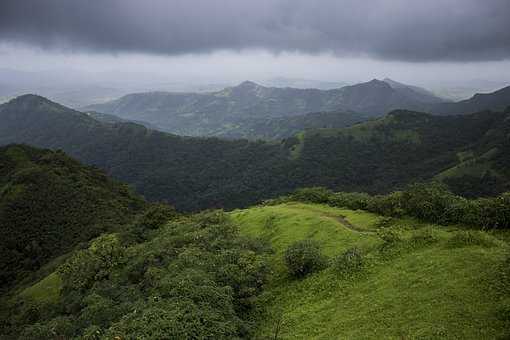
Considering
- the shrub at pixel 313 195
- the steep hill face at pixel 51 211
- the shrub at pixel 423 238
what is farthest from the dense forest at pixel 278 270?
the steep hill face at pixel 51 211

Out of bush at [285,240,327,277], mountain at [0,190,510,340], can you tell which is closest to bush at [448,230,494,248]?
mountain at [0,190,510,340]

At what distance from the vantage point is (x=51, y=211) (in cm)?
8631

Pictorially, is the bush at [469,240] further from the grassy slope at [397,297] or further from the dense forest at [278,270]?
the grassy slope at [397,297]

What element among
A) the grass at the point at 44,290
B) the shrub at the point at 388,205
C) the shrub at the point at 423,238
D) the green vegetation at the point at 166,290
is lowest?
the grass at the point at 44,290

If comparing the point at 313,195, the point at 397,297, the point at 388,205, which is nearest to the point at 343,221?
the point at 388,205

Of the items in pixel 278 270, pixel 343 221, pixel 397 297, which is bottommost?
pixel 278 270

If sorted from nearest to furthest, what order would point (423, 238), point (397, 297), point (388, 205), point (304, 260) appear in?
point (397, 297), point (423, 238), point (304, 260), point (388, 205)

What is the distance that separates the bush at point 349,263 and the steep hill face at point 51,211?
58.9 meters

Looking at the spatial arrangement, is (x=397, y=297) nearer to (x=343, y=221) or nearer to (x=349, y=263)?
(x=349, y=263)

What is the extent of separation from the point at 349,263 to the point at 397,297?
5.20m

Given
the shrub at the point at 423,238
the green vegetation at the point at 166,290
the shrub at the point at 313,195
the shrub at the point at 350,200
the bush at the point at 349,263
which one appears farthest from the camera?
the shrub at the point at 313,195

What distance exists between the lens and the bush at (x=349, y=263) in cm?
2402

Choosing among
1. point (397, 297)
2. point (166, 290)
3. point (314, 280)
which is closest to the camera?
point (397, 297)

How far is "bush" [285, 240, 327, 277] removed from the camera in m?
26.1
